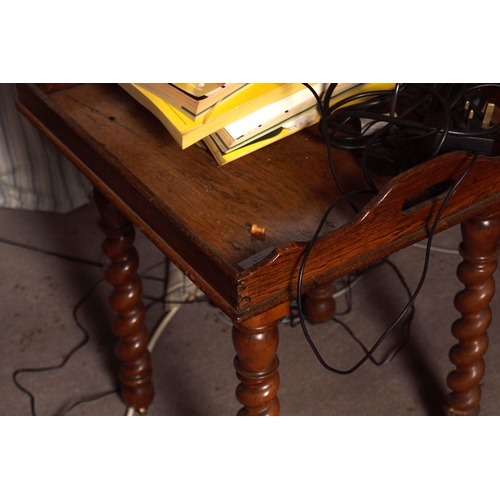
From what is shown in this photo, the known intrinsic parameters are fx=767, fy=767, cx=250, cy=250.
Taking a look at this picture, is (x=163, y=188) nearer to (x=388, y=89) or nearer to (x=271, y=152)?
(x=271, y=152)

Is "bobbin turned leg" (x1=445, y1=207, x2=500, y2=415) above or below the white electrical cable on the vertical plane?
above

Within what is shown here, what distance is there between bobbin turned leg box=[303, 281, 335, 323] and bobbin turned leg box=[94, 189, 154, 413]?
370 mm

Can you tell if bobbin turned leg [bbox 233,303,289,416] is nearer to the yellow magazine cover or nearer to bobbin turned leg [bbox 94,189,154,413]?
the yellow magazine cover

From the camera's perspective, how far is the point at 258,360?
0.92 metres

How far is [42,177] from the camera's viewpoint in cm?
193

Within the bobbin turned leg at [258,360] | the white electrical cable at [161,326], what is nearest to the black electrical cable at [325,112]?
the bobbin turned leg at [258,360]

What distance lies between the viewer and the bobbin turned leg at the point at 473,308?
1.09 metres

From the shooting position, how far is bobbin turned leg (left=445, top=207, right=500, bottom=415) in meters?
1.09

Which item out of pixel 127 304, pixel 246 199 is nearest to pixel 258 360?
pixel 246 199

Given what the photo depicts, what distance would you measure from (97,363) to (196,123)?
759mm

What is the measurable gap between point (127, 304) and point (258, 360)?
1.40 ft

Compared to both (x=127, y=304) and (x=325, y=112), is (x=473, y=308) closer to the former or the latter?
(x=325, y=112)

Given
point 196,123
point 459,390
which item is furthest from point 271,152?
point 459,390

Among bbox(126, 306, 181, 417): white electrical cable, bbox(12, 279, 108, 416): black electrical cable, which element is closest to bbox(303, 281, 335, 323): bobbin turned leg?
bbox(126, 306, 181, 417): white electrical cable
